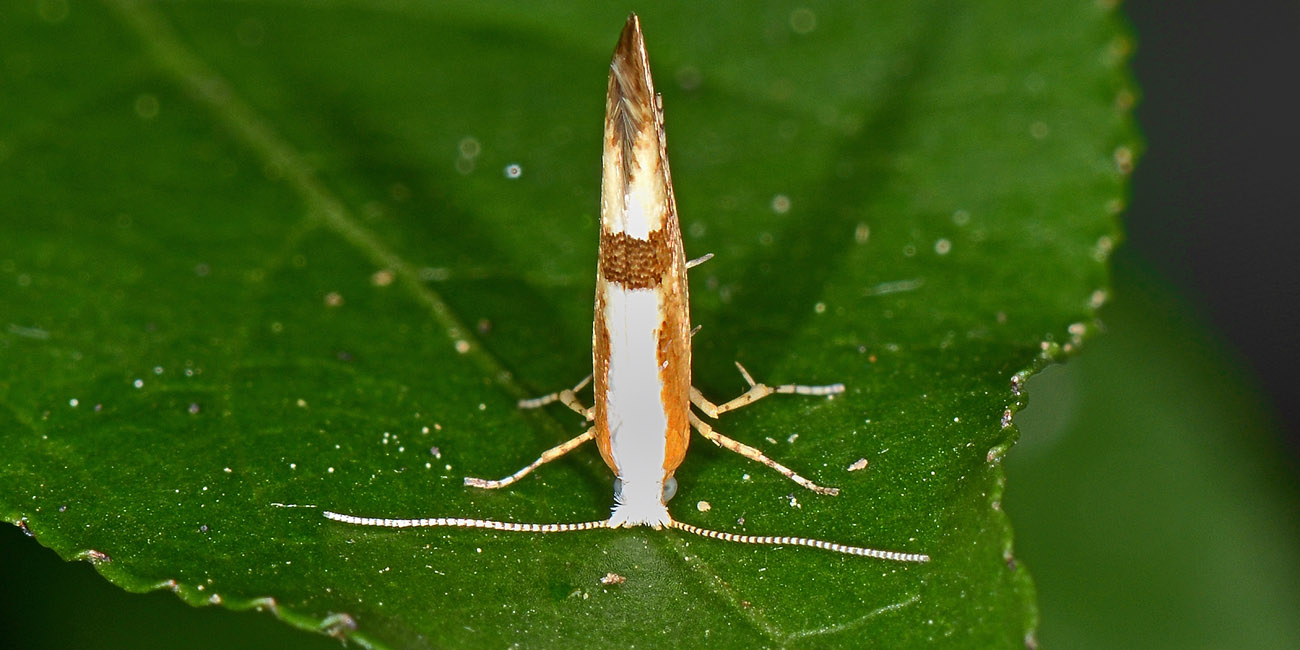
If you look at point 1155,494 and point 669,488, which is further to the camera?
point 1155,494

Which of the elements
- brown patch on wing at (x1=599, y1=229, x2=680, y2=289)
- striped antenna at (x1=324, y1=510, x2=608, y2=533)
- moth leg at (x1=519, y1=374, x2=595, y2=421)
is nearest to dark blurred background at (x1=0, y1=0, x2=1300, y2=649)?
striped antenna at (x1=324, y1=510, x2=608, y2=533)

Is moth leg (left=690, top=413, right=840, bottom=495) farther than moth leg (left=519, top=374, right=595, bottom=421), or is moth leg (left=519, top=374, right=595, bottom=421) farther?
moth leg (left=519, top=374, right=595, bottom=421)

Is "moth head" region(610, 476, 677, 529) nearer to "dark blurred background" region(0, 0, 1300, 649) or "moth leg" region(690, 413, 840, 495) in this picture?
"moth leg" region(690, 413, 840, 495)

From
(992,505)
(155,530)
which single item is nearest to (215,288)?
(155,530)

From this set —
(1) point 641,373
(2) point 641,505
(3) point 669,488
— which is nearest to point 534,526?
(2) point 641,505

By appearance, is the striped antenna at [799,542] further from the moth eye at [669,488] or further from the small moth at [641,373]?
the moth eye at [669,488]

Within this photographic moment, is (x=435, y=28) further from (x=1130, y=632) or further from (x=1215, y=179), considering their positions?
(x=1215, y=179)

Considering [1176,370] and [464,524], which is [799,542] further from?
[1176,370]
